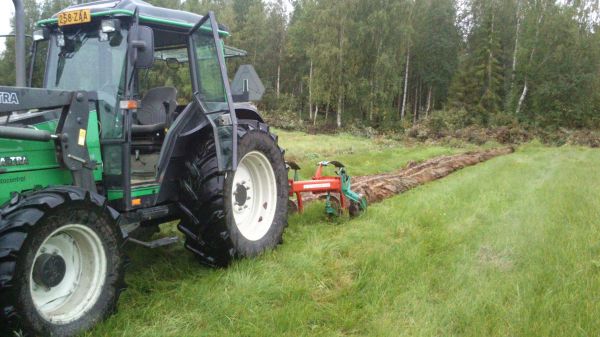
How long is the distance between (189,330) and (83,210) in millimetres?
1092

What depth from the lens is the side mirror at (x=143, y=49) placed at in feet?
12.8

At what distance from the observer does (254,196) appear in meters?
5.50

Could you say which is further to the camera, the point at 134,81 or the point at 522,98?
the point at 522,98

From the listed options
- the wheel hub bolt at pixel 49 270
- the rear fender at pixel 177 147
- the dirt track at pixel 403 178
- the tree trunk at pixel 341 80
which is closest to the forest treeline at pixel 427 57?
the tree trunk at pixel 341 80

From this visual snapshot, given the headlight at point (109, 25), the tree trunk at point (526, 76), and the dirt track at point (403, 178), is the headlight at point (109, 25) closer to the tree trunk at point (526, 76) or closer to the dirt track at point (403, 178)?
the dirt track at point (403, 178)

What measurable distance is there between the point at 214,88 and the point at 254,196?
51.9 inches

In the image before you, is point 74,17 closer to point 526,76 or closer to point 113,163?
point 113,163

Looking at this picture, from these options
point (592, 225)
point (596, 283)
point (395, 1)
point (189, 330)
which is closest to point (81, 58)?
point (189, 330)

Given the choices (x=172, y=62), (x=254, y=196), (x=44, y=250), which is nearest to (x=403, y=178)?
(x=254, y=196)

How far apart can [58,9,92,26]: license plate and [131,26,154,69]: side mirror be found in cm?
59

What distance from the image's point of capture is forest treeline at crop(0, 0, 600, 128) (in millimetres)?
33906

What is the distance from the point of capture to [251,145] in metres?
5.09

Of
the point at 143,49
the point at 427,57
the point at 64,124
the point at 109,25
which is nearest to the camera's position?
the point at 64,124

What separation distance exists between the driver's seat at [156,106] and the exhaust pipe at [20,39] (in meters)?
1.08
